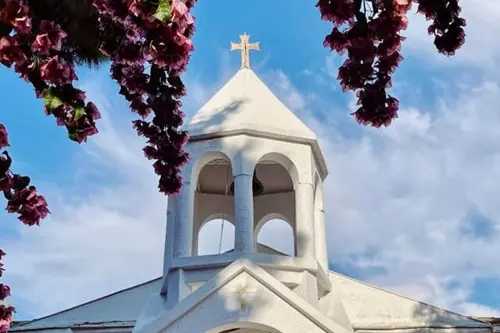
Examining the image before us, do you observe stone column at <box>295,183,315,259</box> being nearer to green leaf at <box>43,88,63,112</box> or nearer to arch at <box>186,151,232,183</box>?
arch at <box>186,151,232,183</box>

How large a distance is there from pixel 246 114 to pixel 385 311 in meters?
4.78

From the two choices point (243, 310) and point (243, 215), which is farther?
point (243, 215)

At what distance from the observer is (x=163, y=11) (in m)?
3.33

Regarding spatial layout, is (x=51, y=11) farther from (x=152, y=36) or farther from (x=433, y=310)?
(x=433, y=310)

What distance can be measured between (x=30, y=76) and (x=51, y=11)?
20.6 inches

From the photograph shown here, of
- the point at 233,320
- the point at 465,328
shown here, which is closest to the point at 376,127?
the point at 233,320

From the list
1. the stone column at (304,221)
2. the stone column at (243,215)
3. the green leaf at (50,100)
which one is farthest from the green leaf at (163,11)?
the stone column at (304,221)

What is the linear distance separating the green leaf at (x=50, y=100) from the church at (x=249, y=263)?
688 centimetres

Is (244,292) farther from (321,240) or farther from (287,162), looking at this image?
(287,162)

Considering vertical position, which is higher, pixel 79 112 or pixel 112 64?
pixel 112 64

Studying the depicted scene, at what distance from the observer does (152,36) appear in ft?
11.6

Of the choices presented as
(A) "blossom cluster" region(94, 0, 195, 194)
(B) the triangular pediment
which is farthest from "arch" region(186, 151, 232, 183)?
(A) "blossom cluster" region(94, 0, 195, 194)

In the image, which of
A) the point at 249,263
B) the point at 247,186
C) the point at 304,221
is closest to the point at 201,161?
the point at 247,186

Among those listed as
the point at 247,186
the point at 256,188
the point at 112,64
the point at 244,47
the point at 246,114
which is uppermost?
the point at 244,47
